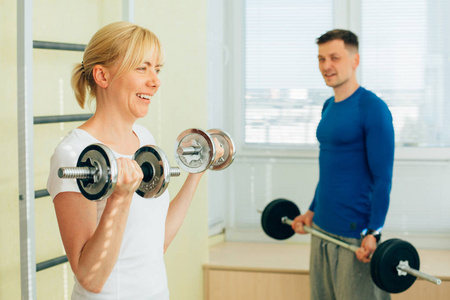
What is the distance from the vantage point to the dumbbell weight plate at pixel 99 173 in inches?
41.7

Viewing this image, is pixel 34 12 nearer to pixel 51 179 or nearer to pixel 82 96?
pixel 82 96

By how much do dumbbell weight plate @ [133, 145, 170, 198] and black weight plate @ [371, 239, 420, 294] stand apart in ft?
3.42

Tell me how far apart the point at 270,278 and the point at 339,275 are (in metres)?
0.69

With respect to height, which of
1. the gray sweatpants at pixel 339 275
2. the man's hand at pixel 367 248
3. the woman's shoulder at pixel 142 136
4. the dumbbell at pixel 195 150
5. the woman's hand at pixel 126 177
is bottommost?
the gray sweatpants at pixel 339 275

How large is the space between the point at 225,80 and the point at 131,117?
77.7 inches

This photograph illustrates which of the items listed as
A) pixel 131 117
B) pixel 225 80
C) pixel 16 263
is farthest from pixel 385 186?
pixel 225 80

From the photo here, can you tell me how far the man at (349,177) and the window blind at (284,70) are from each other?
0.95 m

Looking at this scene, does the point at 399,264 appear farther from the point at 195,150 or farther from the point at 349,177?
the point at 195,150

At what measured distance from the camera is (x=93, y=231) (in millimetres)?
1190

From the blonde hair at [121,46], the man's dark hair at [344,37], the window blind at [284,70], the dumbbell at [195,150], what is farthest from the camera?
the window blind at [284,70]

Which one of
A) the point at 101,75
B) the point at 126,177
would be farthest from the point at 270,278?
the point at 126,177

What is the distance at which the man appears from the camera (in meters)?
2.04

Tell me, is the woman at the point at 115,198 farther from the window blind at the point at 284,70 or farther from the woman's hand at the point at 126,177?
the window blind at the point at 284,70

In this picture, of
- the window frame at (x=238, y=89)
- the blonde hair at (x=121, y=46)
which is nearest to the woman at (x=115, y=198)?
the blonde hair at (x=121, y=46)
